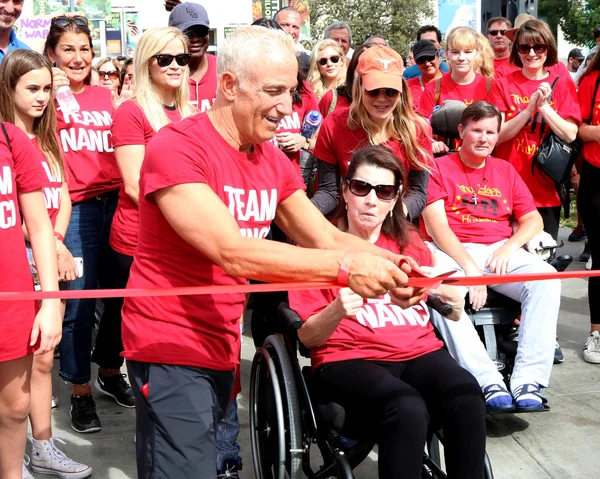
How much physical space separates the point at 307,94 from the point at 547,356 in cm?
227

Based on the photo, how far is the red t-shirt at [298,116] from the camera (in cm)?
504

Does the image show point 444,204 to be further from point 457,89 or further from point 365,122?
point 457,89

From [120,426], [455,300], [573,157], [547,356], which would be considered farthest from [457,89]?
[120,426]

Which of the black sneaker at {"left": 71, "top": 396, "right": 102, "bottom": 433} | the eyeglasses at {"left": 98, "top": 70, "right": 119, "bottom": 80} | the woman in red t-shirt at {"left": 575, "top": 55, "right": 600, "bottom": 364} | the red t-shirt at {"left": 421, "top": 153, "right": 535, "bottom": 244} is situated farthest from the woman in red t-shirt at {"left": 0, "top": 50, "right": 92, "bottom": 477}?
the eyeglasses at {"left": 98, "top": 70, "right": 119, "bottom": 80}

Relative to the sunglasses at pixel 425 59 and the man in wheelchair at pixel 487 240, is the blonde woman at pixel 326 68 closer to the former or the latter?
the sunglasses at pixel 425 59

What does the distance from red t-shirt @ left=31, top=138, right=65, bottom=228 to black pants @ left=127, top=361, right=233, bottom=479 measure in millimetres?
1428

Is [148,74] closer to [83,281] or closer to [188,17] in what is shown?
[188,17]

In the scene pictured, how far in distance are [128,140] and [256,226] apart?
154cm

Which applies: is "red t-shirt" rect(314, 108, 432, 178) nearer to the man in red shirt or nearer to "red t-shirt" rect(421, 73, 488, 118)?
"red t-shirt" rect(421, 73, 488, 118)

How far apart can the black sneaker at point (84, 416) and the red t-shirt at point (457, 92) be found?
9.42ft

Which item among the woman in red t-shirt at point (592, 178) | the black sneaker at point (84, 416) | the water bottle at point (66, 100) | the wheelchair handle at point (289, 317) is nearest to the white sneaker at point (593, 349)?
the woman in red t-shirt at point (592, 178)

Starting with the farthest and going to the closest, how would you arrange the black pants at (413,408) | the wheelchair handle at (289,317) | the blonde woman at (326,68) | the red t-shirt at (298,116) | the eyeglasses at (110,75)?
1. the eyeglasses at (110,75)
2. the blonde woman at (326,68)
3. the red t-shirt at (298,116)
4. the wheelchair handle at (289,317)
5. the black pants at (413,408)

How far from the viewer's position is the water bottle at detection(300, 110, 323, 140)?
5.12 m

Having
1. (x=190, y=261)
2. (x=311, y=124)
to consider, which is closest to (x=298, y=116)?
(x=311, y=124)
